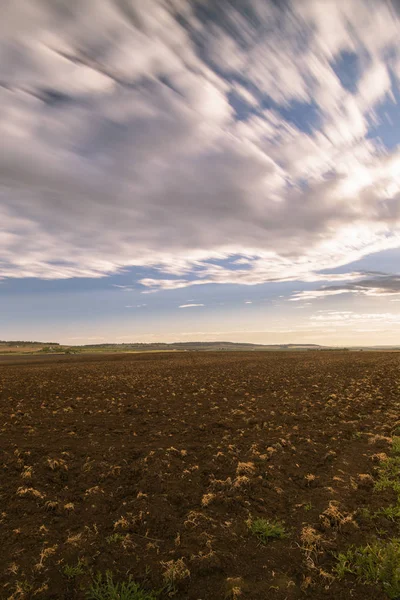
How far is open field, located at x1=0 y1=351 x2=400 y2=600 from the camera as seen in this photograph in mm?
5688

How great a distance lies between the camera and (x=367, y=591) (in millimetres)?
5277

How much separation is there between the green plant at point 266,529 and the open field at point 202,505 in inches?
1.1

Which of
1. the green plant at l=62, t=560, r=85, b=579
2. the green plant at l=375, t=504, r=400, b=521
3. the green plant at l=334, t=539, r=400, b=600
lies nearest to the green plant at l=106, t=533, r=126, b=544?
the green plant at l=62, t=560, r=85, b=579

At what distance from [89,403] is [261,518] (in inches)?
656

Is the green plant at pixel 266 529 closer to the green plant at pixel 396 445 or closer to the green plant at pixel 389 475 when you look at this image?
the green plant at pixel 389 475

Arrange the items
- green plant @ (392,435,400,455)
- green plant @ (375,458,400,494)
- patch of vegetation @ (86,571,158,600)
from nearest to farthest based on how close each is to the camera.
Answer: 1. patch of vegetation @ (86,571,158,600)
2. green plant @ (375,458,400,494)
3. green plant @ (392,435,400,455)

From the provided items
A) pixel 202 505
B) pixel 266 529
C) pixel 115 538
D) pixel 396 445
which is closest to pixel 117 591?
pixel 115 538

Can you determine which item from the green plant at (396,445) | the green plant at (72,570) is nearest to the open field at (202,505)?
the green plant at (72,570)

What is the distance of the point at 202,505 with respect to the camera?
8297mm

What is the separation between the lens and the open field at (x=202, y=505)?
5688mm

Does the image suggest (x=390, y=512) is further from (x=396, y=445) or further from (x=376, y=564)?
(x=396, y=445)

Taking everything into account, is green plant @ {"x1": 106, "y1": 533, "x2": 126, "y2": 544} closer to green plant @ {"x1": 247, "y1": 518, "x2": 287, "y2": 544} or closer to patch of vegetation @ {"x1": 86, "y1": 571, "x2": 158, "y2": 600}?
patch of vegetation @ {"x1": 86, "y1": 571, "x2": 158, "y2": 600}

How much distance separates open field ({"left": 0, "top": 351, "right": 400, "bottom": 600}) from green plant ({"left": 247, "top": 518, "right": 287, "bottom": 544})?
3 cm

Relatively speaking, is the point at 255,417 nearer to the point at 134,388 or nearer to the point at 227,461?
the point at 227,461
